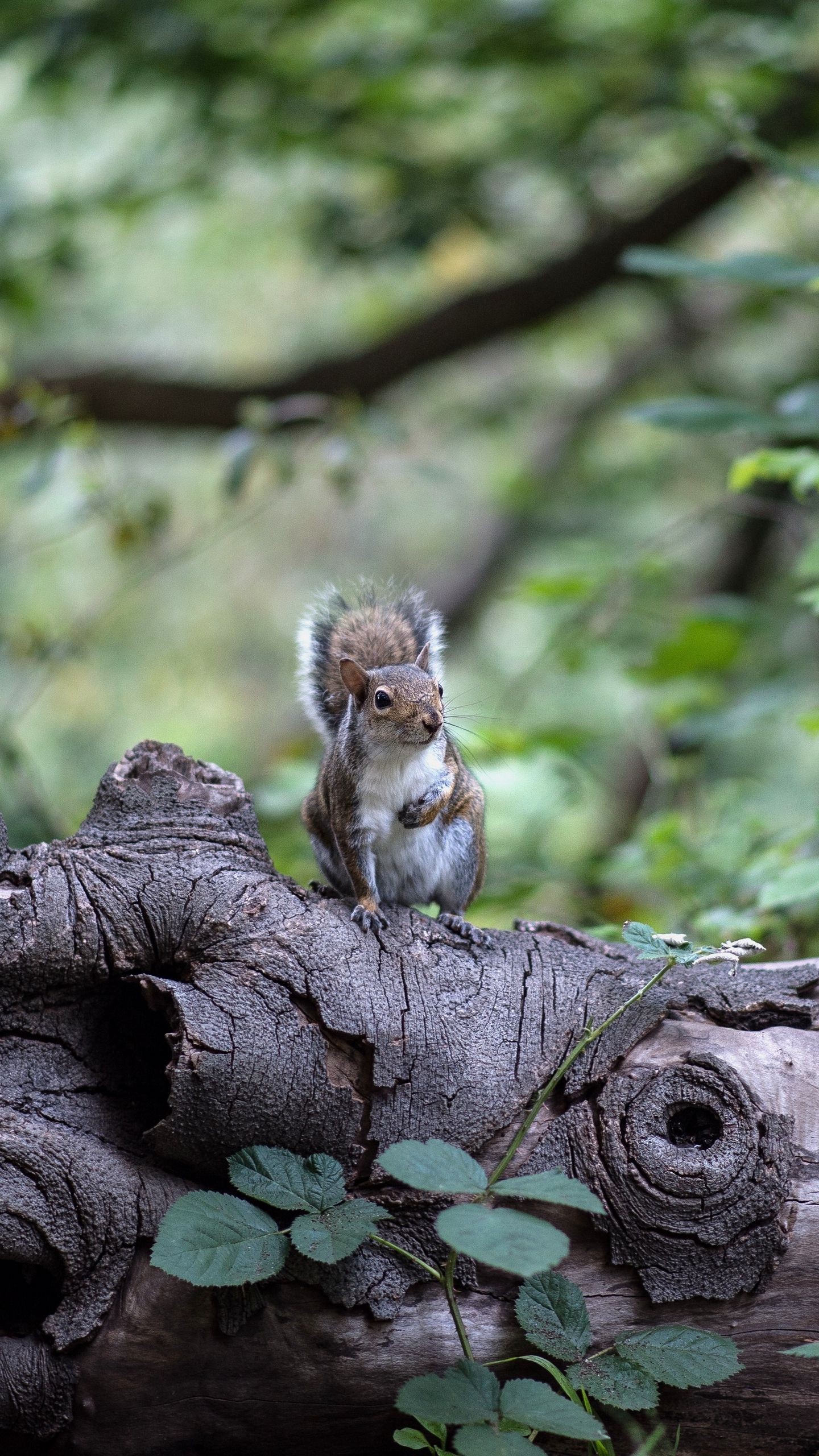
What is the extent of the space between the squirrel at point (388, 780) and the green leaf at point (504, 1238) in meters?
0.61

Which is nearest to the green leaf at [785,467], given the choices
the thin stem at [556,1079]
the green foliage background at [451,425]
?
the green foliage background at [451,425]

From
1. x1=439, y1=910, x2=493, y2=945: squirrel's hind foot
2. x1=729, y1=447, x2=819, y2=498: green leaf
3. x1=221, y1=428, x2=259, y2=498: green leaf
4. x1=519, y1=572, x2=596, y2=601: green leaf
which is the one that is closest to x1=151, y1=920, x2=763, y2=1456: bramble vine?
x1=439, y1=910, x2=493, y2=945: squirrel's hind foot

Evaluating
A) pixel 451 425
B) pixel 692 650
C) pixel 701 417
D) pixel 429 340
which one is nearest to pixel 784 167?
pixel 701 417

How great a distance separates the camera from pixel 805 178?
2248 millimetres

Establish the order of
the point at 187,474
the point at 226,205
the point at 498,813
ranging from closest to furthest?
1. the point at 498,813
2. the point at 226,205
3. the point at 187,474

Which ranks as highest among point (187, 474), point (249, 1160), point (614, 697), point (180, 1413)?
point (187, 474)

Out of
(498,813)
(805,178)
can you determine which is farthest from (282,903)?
(498,813)

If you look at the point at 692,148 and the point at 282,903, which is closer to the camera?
Answer: the point at 282,903

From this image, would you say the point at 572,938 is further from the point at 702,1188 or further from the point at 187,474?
the point at 187,474

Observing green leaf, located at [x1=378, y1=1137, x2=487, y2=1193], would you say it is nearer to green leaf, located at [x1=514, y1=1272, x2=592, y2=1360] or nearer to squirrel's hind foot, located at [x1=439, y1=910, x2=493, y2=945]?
green leaf, located at [x1=514, y1=1272, x2=592, y2=1360]

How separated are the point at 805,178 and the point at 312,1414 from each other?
2.17 metres

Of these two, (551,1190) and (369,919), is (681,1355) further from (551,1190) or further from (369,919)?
(369,919)

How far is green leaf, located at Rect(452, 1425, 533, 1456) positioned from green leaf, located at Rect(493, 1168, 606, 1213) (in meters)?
0.23

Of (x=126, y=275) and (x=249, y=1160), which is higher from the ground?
(x=126, y=275)
